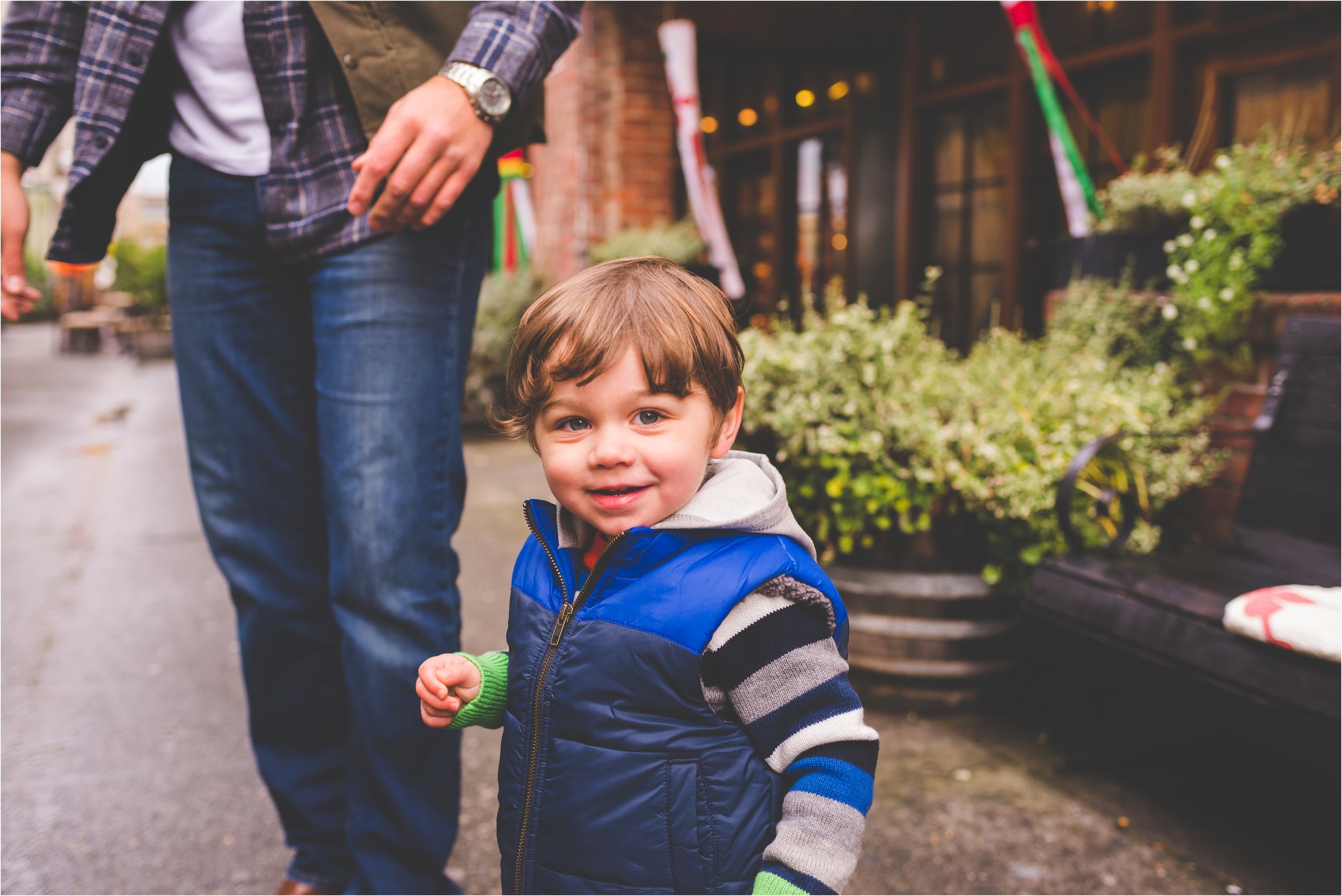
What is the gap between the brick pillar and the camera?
6691mm

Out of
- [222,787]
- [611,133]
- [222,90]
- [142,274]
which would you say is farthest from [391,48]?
[142,274]

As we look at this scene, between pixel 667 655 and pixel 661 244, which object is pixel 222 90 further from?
pixel 661 244

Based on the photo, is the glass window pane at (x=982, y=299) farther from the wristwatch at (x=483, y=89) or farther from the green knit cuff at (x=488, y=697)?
the green knit cuff at (x=488, y=697)

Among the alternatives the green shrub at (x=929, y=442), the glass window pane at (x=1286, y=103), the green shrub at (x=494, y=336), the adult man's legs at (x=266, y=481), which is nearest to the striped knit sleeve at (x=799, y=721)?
the adult man's legs at (x=266, y=481)

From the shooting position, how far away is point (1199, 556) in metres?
2.38

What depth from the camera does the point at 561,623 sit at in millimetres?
1065

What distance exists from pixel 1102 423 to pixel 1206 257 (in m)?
0.69

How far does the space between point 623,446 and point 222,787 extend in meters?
1.82

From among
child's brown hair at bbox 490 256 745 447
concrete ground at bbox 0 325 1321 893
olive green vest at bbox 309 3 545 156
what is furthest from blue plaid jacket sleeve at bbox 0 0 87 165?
concrete ground at bbox 0 325 1321 893

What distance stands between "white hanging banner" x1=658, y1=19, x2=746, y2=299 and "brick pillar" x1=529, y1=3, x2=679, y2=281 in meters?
0.93

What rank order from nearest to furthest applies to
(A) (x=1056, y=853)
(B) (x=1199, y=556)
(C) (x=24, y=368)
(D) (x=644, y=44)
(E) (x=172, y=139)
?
(E) (x=172, y=139) → (A) (x=1056, y=853) → (B) (x=1199, y=556) → (D) (x=644, y=44) → (C) (x=24, y=368)

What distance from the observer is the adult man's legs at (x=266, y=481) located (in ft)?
5.13

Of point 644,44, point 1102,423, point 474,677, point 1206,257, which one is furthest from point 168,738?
point 644,44

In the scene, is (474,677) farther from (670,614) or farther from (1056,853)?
(1056,853)
